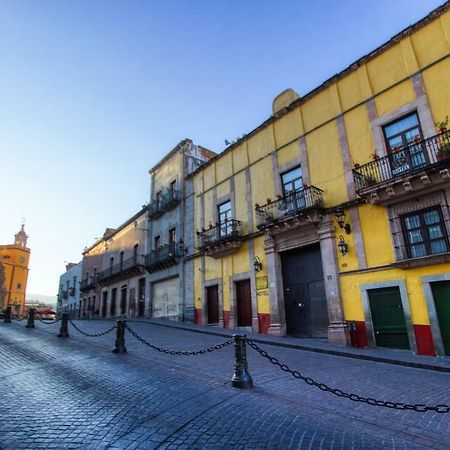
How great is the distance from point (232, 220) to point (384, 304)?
7771 mm

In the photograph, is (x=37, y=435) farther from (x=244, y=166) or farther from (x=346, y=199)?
(x=244, y=166)

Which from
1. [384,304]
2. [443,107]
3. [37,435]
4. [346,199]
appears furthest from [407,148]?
[37,435]

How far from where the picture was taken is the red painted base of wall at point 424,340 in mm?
9242

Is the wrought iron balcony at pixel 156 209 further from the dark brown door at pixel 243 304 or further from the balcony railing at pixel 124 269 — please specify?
the dark brown door at pixel 243 304

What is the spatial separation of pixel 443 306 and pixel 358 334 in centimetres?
274

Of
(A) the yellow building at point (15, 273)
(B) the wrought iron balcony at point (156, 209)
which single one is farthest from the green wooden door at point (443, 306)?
(A) the yellow building at point (15, 273)

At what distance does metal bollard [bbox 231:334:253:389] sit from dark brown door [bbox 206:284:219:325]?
1156 cm

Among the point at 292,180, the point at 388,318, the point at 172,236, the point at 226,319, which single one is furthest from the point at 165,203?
the point at 388,318

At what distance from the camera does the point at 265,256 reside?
14.6 m

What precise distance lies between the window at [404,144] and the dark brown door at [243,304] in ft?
27.2

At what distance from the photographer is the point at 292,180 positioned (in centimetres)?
1431

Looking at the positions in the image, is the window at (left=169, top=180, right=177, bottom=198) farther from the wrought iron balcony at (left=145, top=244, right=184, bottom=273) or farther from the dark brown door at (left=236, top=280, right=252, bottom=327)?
the dark brown door at (left=236, top=280, right=252, bottom=327)

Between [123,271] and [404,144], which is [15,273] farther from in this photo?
[404,144]

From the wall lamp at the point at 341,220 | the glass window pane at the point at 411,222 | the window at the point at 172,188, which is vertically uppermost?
the window at the point at 172,188
